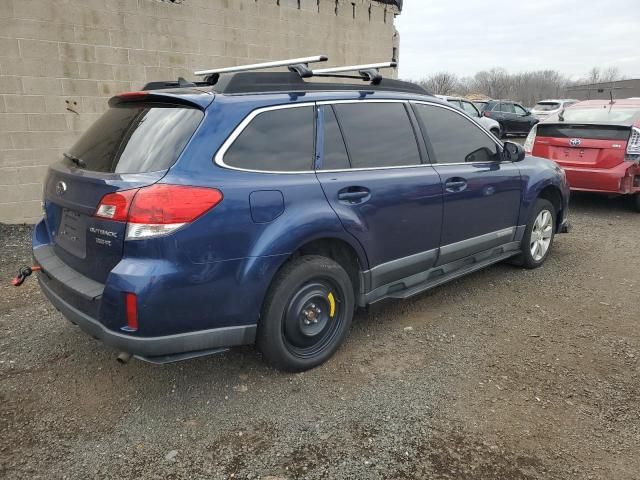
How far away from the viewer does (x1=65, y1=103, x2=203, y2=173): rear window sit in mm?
2617

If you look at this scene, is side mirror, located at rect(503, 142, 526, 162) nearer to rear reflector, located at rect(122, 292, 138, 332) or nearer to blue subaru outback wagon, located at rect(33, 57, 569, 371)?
blue subaru outback wagon, located at rect(33, 57, 569, 371)

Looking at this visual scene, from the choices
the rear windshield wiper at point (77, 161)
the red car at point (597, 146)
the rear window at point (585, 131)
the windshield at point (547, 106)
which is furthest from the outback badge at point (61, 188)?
the windshield at point (547, 106)

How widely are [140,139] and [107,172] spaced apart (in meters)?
0.26

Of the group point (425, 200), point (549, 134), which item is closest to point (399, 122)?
point (425, 200)

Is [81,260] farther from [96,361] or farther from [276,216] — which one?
[276,216]

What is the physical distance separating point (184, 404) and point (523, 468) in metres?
1.81

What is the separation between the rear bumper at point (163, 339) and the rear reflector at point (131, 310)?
0.22 feet

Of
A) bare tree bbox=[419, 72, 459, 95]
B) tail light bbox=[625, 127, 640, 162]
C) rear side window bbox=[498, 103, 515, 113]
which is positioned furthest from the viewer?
bare tree bbox=[419, 72, 459, 95]

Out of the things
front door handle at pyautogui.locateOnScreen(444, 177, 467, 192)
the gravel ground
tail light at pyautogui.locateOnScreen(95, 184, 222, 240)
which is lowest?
the gravel ground

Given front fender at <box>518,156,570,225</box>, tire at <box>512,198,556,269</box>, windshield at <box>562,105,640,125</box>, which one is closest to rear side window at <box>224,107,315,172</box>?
front fender at <box>518,156,570,225</box>

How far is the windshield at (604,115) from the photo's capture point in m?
7.12

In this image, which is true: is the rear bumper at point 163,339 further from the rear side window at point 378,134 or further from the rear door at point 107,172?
the rear side window at point 378,134

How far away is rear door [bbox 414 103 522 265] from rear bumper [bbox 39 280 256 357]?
1.83m

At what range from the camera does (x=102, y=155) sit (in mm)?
2834
